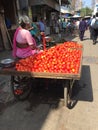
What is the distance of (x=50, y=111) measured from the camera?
14.4ft

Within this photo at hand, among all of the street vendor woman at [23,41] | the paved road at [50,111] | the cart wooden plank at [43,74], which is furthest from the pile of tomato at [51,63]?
the paved road at [50,111]

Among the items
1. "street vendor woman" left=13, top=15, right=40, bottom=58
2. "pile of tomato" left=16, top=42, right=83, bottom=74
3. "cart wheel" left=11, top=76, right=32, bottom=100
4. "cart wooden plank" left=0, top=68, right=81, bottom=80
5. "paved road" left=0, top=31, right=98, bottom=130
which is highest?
"street vendor woman" left=13, top=15, right=40, bottom=58

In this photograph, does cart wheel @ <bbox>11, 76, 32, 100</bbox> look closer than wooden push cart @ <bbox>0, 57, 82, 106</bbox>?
No

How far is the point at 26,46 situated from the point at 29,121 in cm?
178

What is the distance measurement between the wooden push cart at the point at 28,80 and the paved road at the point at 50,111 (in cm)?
23

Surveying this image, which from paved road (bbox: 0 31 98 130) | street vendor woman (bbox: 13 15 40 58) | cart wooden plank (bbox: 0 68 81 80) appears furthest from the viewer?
street vendor woman (bbox: 13 15 40 58)

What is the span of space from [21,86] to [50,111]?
0.91 meters

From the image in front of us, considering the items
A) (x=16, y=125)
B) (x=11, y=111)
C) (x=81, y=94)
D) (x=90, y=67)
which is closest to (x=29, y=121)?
(x=16, y=125)

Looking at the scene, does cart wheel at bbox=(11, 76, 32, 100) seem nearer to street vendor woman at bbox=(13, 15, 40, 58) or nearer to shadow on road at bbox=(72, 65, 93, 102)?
street vendor woman at bbox=(13, 15, 40, 58)

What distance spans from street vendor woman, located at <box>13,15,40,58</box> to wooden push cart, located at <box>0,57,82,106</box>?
2.08 feet

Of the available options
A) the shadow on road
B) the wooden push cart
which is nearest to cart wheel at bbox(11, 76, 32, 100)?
the wooden push cart

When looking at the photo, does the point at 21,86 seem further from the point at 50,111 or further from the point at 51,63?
the point at 51,63

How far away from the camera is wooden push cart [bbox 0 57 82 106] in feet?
12.2

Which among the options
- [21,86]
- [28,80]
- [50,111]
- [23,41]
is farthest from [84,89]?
[23,41]
